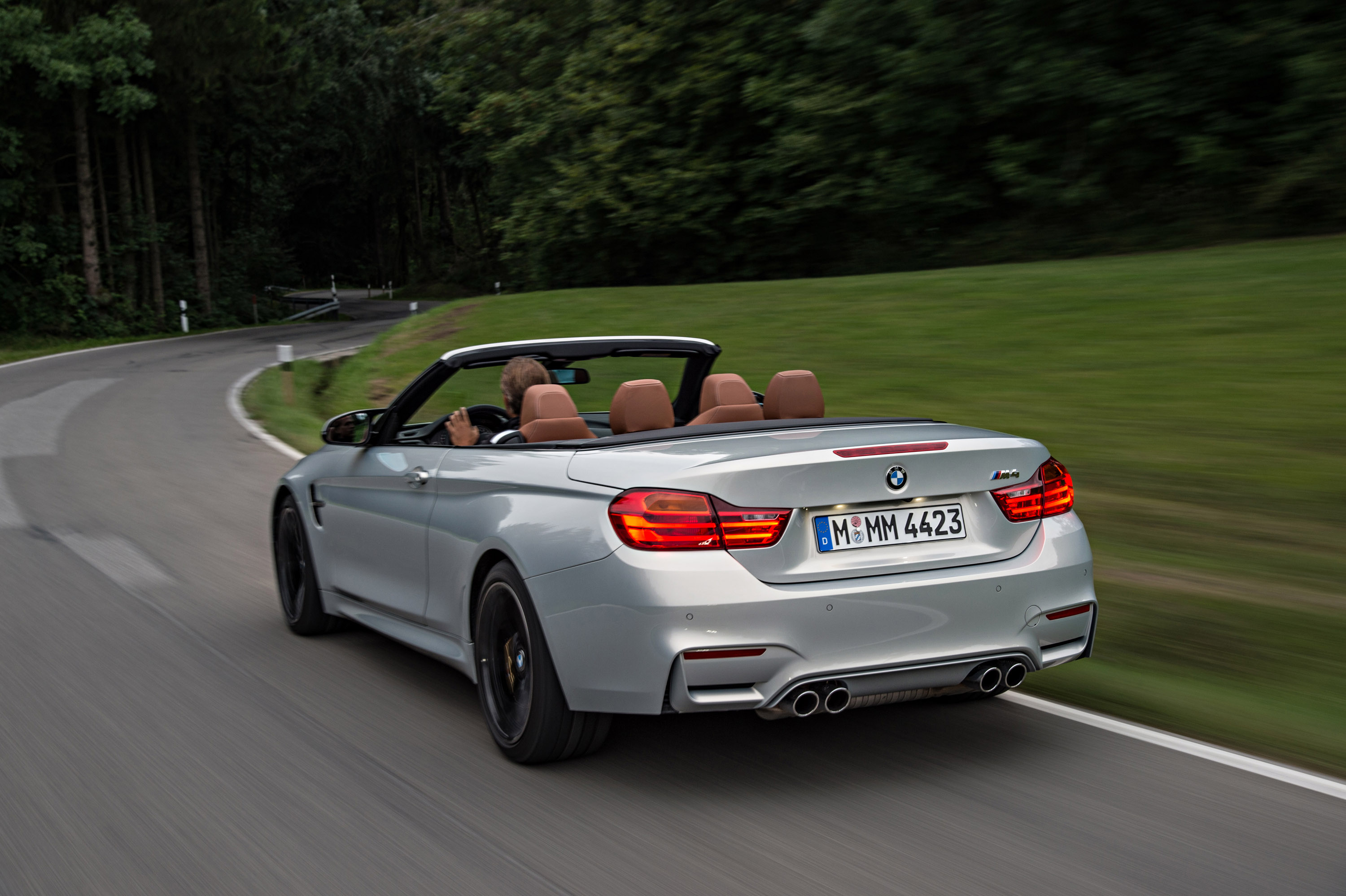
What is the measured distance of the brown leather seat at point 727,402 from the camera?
5238 mm

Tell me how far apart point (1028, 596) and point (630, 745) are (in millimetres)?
1444

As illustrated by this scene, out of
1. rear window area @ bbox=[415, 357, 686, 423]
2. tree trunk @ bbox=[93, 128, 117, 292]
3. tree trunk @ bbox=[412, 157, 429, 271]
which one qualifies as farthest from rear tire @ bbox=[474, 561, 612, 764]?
tree trunk @ bbox=[412, 157, 429, 271]

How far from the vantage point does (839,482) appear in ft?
12.9

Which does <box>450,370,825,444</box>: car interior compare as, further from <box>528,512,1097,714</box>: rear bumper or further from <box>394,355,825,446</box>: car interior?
<box>528,512,1097,714</box>: rear bumper

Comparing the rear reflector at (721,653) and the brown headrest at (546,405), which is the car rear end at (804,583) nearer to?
the rear reflector at (721,653)

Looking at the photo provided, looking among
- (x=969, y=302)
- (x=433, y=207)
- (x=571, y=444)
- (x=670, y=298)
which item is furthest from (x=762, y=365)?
(x=433, y=207)

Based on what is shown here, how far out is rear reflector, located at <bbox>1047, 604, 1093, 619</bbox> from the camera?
4188 millimetres

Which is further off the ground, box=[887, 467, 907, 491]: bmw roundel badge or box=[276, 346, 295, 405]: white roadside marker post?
box=[887, 467, 907, 491]: bmw roundel badge

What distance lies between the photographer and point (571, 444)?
4465 mm

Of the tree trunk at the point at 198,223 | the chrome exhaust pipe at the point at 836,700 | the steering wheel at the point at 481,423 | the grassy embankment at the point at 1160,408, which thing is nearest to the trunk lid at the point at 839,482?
the chrome exhaust pipe at the point at 836,700

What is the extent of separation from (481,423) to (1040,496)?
2.68m

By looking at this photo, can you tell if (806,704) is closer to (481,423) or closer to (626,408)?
(626,408)

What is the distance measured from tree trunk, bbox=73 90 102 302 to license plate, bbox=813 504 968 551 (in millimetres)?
38619

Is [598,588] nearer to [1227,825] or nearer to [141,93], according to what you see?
[1227,825]
